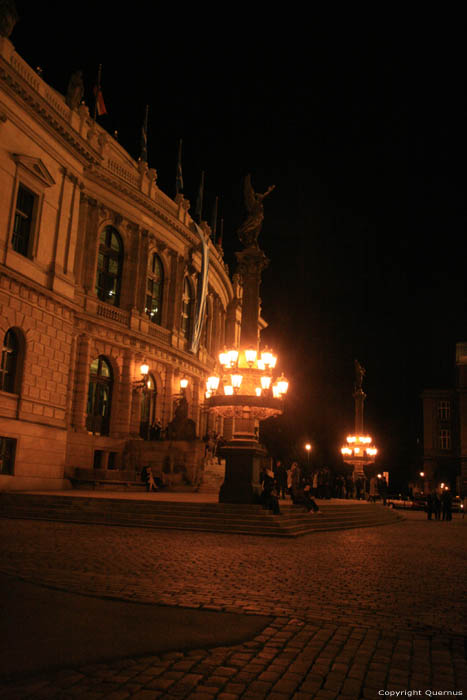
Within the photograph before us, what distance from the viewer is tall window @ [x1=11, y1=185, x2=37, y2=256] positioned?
28.8 m

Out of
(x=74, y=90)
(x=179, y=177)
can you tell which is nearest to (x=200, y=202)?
(x=179, y=177)

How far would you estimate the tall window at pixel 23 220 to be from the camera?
94.3ft

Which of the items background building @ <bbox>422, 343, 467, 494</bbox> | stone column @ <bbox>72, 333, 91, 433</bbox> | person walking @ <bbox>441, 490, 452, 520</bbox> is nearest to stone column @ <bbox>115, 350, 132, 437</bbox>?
stone column @ <bbox>72, 333, 91, 433</bbox>

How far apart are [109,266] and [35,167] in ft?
31.9

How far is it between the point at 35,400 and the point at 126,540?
1528 cm

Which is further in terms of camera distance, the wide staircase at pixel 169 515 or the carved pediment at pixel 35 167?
the carved pediment at pixel 35 167

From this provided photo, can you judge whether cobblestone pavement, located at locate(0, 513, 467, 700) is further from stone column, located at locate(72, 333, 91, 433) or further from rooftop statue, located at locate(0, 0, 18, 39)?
rooftop statue, located at locate(0, 0, 18, 39)

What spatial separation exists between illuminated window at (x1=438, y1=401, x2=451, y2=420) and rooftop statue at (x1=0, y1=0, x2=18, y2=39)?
72418 millimetres

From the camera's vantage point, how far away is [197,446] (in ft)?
108

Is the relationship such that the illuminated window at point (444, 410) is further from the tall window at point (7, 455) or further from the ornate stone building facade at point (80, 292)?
the tall window at point (7, 455)

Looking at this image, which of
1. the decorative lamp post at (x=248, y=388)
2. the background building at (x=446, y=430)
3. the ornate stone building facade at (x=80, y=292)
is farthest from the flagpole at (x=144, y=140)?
the background building at (x=446, y=430)

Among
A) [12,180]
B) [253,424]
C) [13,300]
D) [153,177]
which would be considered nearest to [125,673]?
[253,424]

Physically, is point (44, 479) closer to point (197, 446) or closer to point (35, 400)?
point (35, 400)

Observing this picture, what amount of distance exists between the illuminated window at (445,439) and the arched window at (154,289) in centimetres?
5532
